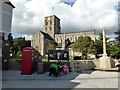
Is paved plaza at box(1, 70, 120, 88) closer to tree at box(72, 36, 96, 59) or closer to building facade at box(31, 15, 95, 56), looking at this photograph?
tree at box(72, 36, 96, 59)

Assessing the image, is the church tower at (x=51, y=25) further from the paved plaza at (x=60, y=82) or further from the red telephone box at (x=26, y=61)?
the paved plaza at (x=60, y=82)

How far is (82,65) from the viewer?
58.7 feet

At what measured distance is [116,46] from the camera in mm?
38938

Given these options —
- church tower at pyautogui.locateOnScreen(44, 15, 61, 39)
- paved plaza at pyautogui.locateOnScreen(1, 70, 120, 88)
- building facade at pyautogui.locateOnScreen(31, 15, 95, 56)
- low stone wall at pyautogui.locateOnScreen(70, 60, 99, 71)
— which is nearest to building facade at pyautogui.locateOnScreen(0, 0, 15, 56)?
low stone wall at pyautogui.locateOnScreen(70, 60, 99, 71)

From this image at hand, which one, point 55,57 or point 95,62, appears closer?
point 55,57

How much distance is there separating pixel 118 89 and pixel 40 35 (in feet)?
285

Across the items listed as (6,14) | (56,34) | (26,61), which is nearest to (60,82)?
(26,61)

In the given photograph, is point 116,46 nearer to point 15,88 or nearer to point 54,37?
point 15,88

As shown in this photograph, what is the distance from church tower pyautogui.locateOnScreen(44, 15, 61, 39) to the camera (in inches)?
4060

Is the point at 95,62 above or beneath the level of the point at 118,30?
beneath

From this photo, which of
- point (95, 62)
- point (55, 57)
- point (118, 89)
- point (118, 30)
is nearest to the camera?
point (118, 89)

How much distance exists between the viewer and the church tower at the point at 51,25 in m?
103

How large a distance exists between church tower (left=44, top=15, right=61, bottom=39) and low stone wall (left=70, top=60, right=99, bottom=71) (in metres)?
84.3

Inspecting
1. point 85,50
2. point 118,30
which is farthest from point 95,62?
point 85,50
